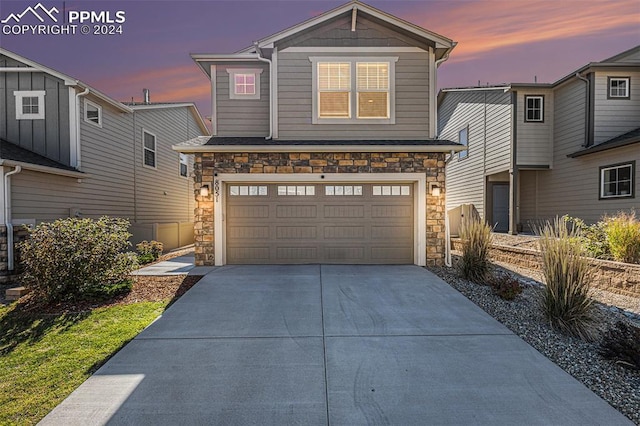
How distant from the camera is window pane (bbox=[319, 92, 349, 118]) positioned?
344 inches

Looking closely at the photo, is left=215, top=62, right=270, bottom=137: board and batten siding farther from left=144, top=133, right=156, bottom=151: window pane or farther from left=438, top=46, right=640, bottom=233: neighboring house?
left=438, top=46, right=640, bottom=233: neighboring house

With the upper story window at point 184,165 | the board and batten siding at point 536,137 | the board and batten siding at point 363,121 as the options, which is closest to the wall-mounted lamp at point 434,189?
the board and batten siding at point 363,121

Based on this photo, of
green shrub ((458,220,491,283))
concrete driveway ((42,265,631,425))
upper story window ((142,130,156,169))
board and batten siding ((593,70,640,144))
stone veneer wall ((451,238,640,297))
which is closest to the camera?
concrete driveway ((42,265,631,425))

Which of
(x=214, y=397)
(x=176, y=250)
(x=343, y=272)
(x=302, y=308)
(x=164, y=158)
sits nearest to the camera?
(x=214, y=397)

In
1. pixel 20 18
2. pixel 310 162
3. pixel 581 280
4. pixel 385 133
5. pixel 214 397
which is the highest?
pixel 20 18

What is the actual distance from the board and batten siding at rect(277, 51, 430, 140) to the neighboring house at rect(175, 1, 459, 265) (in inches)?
1.0

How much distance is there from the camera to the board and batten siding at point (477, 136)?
12891mm

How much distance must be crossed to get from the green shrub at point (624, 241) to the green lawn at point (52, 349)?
28.4 feet

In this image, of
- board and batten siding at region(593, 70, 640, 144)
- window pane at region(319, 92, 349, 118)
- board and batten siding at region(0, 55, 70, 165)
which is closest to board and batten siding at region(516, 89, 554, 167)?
board and batten siding at region(593, 70, 640, 144)

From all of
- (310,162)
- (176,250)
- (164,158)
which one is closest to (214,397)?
(310,162)

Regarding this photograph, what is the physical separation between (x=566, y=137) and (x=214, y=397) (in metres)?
14.1

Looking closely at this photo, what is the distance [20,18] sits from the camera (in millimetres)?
9344

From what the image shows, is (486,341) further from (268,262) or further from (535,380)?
(268,262)

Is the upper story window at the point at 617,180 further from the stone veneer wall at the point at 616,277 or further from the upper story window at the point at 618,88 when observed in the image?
the stone veneer wall at the point at 616,277
